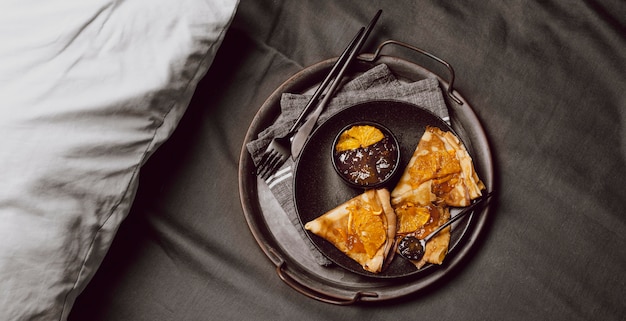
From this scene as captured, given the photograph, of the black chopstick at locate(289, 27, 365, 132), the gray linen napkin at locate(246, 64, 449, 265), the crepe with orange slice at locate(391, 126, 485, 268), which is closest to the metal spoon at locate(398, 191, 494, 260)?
the crepe with orange slice at locate(391, 126, 485, 268)

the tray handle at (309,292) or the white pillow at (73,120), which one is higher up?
the white pillow at (73,120)

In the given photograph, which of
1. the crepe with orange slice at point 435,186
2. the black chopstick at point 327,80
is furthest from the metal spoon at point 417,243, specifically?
the black chopstick at point 327,80

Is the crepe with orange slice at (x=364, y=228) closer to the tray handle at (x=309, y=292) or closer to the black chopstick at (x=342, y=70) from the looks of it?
the tray handle at (x=309, y=292)

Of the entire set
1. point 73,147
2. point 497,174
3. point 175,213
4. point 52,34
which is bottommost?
point 175,213

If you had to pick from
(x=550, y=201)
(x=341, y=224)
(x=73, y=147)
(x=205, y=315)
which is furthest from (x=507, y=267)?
(x=73, y=147)

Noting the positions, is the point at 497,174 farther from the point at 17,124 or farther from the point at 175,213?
the point at 17,124

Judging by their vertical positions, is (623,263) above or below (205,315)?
above
